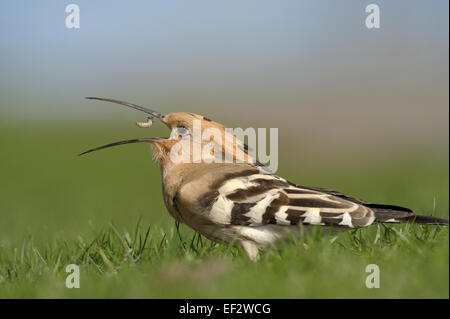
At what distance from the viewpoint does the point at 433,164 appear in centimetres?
1343

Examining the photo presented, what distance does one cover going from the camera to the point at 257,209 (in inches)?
152

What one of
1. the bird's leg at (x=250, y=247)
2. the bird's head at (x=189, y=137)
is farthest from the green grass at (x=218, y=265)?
the bird's head at (x=189, y=137)

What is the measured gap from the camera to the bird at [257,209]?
3828mm

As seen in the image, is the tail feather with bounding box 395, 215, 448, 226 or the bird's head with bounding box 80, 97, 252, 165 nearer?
the tail feather with bounding box 395, 215, 448, 226

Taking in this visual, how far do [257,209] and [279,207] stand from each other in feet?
0.42

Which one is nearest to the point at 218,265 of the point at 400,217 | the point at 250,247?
the point at 250,247

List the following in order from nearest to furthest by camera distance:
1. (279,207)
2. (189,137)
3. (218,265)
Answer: (218,265), (279,207), (189,137)

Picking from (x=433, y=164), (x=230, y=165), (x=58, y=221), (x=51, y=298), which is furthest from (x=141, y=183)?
(x=51, y=298)

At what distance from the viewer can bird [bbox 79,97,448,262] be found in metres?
3.83

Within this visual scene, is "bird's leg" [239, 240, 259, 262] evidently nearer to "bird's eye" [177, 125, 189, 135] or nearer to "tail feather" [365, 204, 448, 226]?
"tail feather" [365, 204, 448, 226]

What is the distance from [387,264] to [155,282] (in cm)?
116

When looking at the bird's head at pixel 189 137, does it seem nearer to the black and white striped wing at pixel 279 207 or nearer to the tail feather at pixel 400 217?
the black and white striped wing at pixel 279 207

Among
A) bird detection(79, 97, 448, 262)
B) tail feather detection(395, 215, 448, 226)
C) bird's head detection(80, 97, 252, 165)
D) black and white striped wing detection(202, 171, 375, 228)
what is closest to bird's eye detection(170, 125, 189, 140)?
bird's head detection(80, 97, 252, 165)

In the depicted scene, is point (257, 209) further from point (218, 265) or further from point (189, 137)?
point (189, 137)
